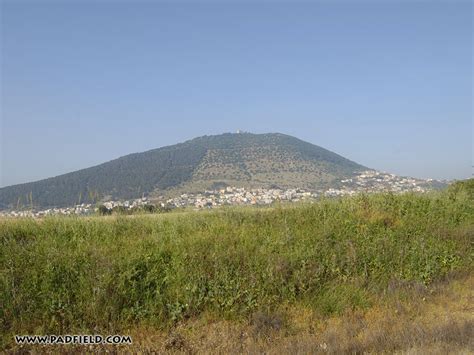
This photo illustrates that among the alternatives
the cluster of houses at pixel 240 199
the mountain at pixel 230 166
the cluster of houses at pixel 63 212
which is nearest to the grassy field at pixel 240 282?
the cluster of houses at pixel 63 212

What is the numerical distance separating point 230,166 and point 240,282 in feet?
168

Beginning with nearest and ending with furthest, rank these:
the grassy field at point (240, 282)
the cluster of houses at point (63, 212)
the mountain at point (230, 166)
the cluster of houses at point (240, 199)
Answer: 1. the grassy field at point (240, 282)
2. the cluster of houses at point (63, 212)
3. the cluster of houses at point (240, 199)
4. the mountain at point (230, 166)

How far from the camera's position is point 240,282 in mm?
5656

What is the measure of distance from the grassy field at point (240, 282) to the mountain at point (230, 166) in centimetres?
2718

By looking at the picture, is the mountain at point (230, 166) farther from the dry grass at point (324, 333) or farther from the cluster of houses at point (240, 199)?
the dry grass at point (324, 333)

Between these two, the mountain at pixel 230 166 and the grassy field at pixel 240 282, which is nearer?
the grassy field at pixel 240 282

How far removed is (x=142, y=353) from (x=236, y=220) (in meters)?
3.76

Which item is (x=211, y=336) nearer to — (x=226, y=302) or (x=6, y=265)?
(x=226, y=302)

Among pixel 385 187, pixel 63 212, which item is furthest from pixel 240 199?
pixel 385 187

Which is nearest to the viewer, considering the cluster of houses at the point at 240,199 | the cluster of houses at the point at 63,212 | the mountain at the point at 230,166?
the cluster of houses at the point at 63,212

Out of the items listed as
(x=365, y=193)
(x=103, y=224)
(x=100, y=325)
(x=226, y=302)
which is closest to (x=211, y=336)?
(x=226, y=302)

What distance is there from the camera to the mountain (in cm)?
3916

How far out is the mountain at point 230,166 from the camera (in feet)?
128

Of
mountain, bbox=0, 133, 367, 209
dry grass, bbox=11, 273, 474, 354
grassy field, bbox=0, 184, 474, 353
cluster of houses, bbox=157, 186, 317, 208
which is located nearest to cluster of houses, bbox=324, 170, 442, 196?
cluster of houses, bbox=157, 186, 317, 208
